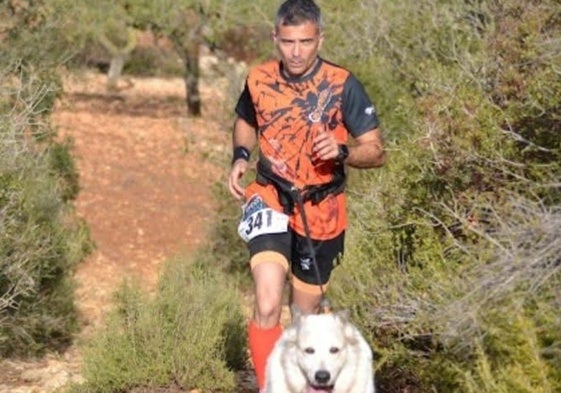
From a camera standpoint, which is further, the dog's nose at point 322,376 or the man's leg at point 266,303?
the man's leg at point 266,303

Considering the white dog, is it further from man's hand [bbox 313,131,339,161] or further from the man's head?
the man's head

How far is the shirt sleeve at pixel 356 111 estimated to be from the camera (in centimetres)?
670

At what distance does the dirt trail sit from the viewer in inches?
656

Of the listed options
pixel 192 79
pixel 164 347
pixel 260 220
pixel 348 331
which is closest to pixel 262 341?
pixel 260 220

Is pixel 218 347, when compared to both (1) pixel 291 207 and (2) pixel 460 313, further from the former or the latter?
(2) pixel 460 313

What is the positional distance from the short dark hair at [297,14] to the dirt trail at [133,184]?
472 cm

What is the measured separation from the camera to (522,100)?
→ 7.55m

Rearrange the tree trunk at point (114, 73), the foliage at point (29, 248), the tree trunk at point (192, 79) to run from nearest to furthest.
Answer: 1. the foliage at point (29, 248)
2. the tree trunk at point (192, 79)
3. the tree trunk at point (114, 73)

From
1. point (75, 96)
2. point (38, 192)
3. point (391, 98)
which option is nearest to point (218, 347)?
point (38, 192)

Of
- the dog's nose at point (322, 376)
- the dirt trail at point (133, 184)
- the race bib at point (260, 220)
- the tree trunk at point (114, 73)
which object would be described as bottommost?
the dirt trail at point (133, 184)

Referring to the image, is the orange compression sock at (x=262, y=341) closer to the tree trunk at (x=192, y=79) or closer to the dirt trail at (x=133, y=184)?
the dirt trail at (x=133, y=184)

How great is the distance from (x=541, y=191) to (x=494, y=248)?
682mm

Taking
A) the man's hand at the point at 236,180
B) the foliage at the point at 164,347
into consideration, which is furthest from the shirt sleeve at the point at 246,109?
the foliage at the point at 164,347

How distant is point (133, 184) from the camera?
2231 cm
